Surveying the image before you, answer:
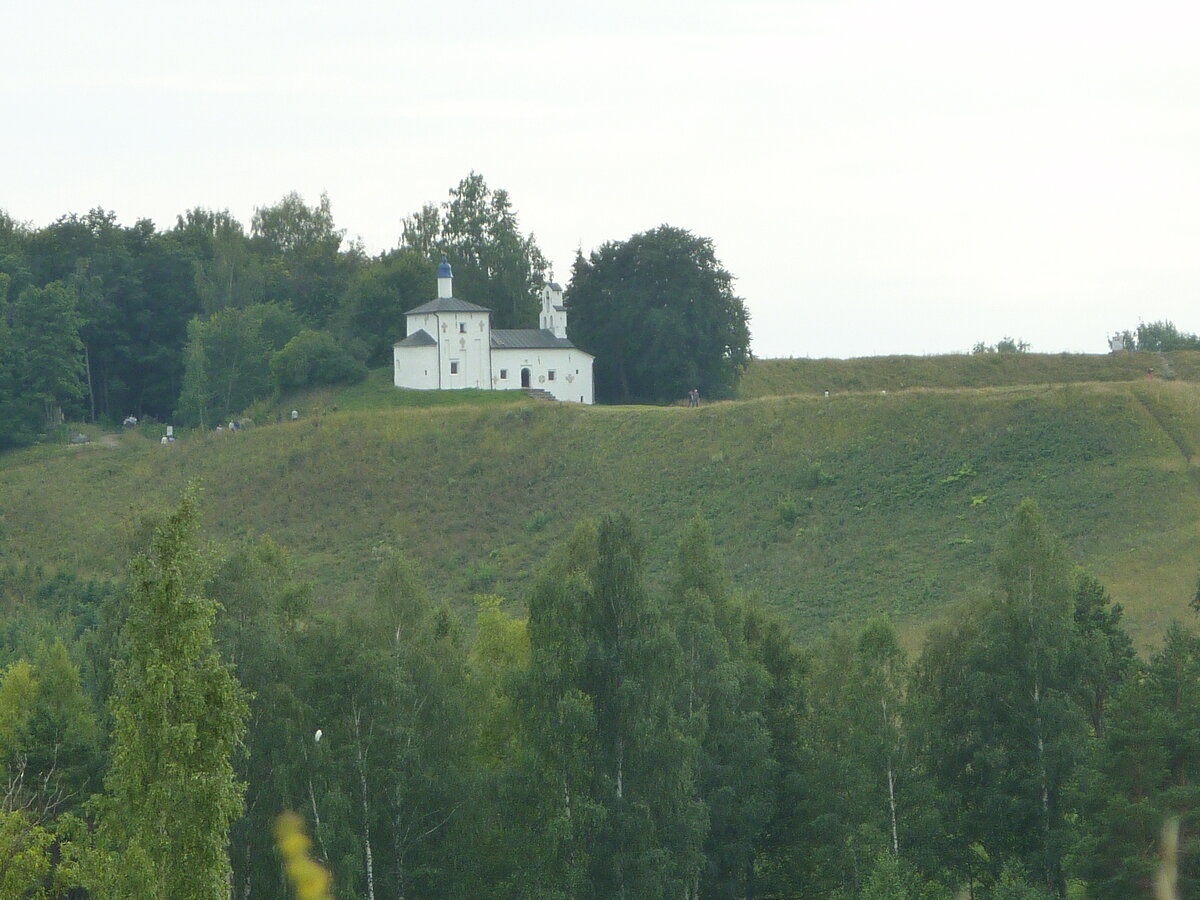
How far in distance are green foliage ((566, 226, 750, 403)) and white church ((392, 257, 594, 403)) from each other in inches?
79.1

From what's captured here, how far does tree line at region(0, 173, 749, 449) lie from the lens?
68.6 m

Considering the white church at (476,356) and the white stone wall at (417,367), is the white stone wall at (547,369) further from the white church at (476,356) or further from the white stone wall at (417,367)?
the white stone wall at (417,367)

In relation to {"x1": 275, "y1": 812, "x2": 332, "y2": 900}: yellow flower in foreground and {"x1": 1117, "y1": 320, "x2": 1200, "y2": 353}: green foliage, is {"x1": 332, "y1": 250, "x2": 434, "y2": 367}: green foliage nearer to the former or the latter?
{"x1": 1117, "y1": 320, "x2": 1200, "y2": 353}: green foliage

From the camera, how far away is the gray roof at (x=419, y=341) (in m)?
68.4

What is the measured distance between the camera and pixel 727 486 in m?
54.9

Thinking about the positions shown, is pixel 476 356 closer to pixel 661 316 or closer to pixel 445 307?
pixel 445 307

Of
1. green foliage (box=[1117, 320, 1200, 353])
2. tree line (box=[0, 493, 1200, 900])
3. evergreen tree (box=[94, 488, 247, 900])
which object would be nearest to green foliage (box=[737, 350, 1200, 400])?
green foliage (box=[1117, 320, 1200, 353])

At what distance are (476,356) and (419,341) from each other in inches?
113

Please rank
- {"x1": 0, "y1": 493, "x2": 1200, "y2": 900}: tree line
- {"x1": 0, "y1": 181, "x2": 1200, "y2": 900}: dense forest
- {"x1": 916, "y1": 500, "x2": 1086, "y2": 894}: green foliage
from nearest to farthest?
1. {"x1": 0, "y1": 181, "x2": 1200, "y2": 900}: dense forest
2. {"x1": 0, "y1": 493, "x2": 1200, "y2": 900}: tree line
3. {"x1": 916, "y1": 500, "x2": 1086, "y2": 894}: green foliage

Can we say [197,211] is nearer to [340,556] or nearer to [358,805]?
[340,556]

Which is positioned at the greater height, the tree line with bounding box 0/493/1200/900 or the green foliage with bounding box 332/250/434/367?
the green foliage with bounding box 332/250/434/367

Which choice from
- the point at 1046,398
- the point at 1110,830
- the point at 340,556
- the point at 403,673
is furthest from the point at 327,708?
the point at 1046,398

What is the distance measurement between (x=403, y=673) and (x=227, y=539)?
3417 cm

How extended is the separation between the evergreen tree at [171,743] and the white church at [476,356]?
51.3 metres
